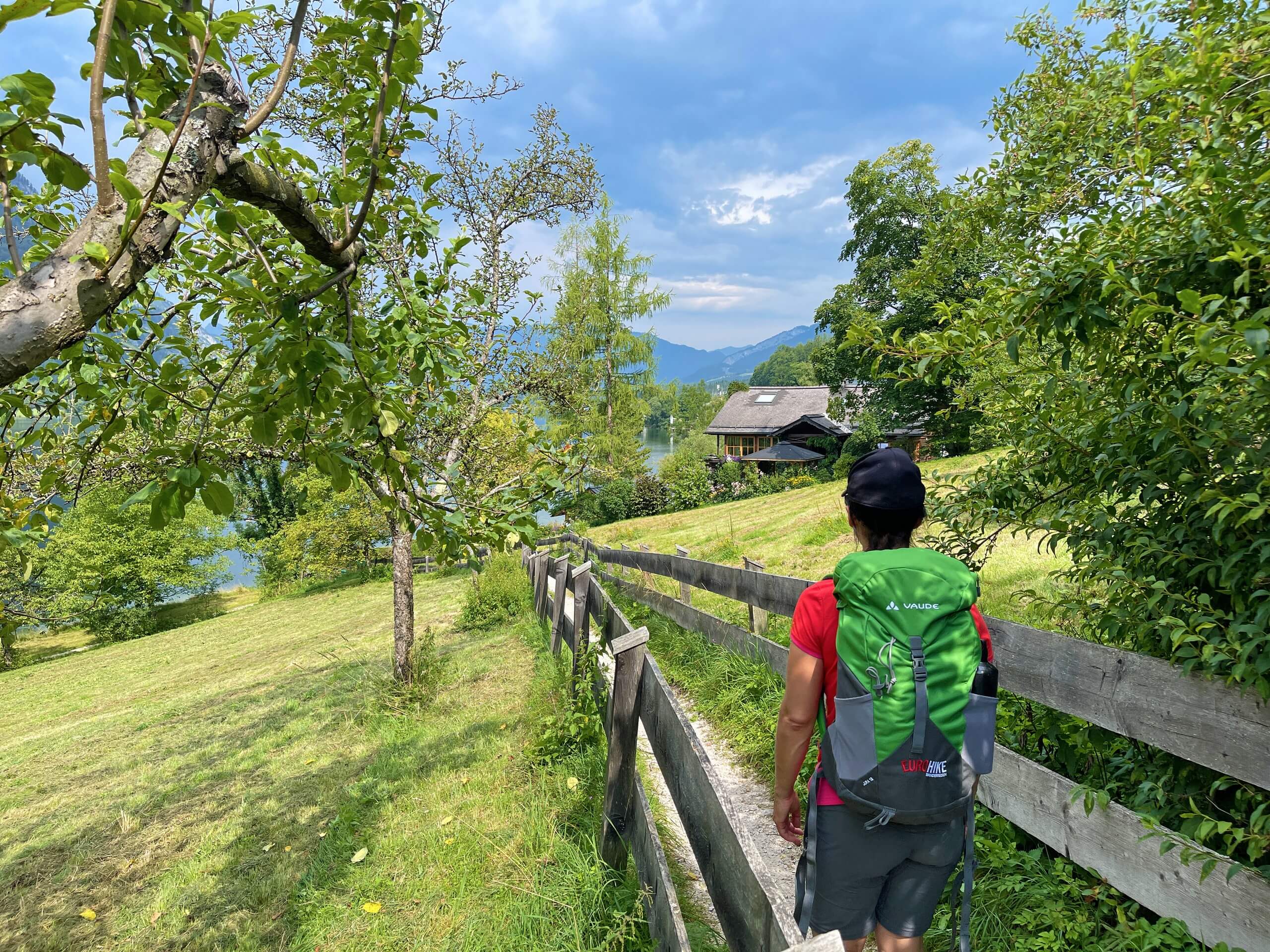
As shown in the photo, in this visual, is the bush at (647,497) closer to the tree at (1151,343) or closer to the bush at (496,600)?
the bush at (496,600)

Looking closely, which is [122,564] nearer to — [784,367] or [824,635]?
[824,635]

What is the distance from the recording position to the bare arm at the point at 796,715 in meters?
2.05

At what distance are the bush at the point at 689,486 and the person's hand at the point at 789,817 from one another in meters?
35.8

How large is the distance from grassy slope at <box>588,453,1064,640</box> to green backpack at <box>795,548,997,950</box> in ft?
3.83

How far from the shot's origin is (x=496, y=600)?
474 inches

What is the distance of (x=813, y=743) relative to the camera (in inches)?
141

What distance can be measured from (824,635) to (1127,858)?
1405 millimetres

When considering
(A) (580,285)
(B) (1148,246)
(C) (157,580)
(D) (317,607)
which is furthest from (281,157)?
(C) (157,580)

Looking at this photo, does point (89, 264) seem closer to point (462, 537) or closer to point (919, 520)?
point (462, 537)

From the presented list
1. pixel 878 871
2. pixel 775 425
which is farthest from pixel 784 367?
pixel 878 871

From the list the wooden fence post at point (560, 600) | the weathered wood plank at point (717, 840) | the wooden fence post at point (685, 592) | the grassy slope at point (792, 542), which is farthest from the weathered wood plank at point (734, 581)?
the weathered wood plank at point (717, 840)

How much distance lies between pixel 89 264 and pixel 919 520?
2.35 metres

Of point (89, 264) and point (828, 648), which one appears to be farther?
point (828, 648)

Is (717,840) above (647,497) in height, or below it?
above
